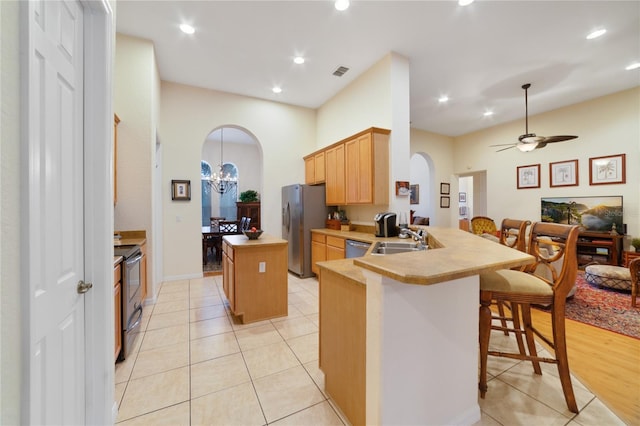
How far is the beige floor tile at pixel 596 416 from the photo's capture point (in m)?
1.50

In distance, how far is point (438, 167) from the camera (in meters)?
7.23

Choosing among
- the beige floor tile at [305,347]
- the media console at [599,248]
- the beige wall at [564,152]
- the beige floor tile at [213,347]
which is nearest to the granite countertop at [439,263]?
the beige floor tile at [305,347]

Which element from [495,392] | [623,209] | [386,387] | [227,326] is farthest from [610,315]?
[227,326]

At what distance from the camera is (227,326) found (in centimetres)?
269

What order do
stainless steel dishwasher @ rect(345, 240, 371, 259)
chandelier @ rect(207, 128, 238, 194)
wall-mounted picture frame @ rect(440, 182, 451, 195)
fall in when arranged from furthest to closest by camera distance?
chandelier @ rect(207, 128, 238, 194)
wall-mounted picture frame @ rect(440, 182, 451, 195)
stainless steel dishwasher @ rect(345, 240, 371, 259)

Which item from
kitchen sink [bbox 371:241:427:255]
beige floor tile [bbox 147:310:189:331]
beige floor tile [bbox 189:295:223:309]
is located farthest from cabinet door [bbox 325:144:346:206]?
beige floor tile [bbox 147:310:189:331]

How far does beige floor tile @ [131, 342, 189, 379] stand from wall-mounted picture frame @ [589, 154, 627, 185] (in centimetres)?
725

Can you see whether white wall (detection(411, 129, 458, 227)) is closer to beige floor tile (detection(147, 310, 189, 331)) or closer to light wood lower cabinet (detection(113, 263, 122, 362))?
beige floor tile (detection(147, 310, 189, 331))

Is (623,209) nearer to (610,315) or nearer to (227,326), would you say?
(610,315)

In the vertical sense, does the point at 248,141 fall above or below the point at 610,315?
above

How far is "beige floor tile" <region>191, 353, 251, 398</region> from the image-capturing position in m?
1.78

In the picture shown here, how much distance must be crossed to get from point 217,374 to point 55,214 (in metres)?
1.55

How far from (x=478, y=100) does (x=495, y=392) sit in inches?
207

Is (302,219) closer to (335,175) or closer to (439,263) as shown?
(335,175)
